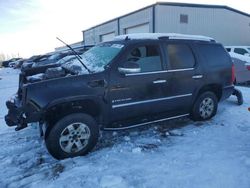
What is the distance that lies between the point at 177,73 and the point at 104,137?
6.17ft

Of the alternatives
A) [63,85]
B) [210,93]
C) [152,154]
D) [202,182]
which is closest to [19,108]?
[63,85]

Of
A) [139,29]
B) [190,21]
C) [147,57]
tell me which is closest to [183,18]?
[190,21]

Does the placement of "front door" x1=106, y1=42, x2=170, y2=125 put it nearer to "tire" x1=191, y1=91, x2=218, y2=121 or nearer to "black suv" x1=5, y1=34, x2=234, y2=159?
"black suv" x1=5, y1=34, x2=234, y2=159

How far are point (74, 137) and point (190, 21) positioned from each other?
18.8 meters

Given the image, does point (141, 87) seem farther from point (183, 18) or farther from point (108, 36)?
point (108, 36)

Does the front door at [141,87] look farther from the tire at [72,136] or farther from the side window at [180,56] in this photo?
the tire at [72,136]

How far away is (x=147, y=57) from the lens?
4402 mm

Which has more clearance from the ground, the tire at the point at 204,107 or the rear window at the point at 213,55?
the rear window at the point at 213,55

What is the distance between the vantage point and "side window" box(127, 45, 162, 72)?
4.26 meters

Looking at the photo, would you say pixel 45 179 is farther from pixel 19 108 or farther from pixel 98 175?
pixel 19 108

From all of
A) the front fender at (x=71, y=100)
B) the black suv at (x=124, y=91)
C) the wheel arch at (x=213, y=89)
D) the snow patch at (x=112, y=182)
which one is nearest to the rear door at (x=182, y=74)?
the black suv at (x=124, y=91)

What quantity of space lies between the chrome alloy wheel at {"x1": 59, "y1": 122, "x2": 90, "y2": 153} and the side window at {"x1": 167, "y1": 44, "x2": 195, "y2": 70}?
6.76ft

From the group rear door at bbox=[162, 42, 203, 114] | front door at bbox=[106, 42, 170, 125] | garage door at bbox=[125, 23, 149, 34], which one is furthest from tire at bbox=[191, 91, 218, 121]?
garage door at bbox=[125, 23, 149, 34]

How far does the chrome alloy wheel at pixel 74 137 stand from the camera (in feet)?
12.1
